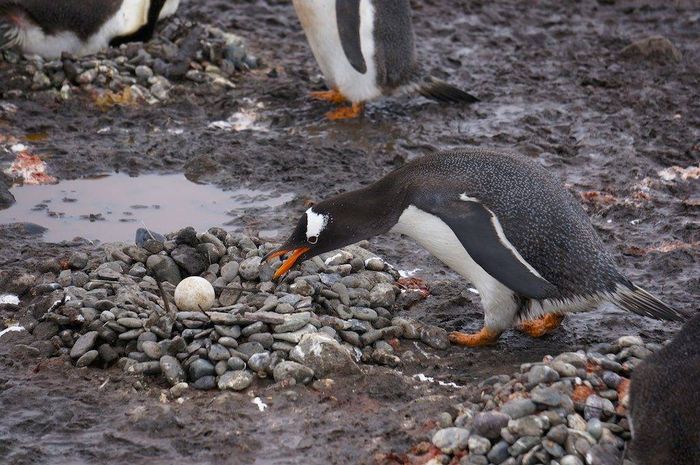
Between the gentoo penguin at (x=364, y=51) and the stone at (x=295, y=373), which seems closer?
the stone at (x=295, y=373)

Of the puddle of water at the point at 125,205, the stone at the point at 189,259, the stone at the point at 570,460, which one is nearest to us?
the stone at the point at 570,460

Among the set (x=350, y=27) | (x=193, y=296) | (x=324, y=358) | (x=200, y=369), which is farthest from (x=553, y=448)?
(x=350, y=27)

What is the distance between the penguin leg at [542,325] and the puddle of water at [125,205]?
1758 mm

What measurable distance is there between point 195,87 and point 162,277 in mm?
2856

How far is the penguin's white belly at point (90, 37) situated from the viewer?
25.6 feet

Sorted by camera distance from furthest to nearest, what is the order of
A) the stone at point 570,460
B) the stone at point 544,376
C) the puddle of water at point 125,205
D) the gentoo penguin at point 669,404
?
the puddle of water at point 125,205 < the stone at point 544,376 < the stone at point 570,460 < the gentoo penguin at point 669,404

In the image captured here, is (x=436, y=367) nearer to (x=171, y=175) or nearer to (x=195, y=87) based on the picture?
(x=171, y=175)

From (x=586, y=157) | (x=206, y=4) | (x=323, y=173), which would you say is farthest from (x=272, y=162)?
(x=206, y=4)

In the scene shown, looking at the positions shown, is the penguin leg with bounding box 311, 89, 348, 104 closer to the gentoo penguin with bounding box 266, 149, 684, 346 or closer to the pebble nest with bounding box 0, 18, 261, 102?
the pebble nest with bounding box 0, 18, 261, 102

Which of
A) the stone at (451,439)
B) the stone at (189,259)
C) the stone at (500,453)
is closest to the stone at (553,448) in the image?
the stone at (500,453)

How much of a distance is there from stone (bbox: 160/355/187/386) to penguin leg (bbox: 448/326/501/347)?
1.13 metres

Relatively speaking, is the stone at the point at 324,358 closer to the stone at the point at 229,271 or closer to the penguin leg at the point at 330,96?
the stone at the point at 229,271

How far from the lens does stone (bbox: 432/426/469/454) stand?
151 inches

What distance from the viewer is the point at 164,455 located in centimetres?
396
